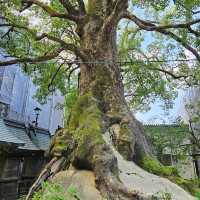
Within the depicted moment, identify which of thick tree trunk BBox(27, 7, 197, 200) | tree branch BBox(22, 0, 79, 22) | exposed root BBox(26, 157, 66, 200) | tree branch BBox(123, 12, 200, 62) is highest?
tree branch BBox(22, 0, 79, 22)

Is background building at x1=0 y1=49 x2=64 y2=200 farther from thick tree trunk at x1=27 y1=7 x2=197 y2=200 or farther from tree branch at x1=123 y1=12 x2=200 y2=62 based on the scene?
tree branch at x1=123 y1=12 x2=200 y2=62

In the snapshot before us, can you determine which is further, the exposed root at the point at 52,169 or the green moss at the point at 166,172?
the green moss at the point at 166,172

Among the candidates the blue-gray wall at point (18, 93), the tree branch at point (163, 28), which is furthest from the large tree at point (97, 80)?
the blue-gray wall at point (18, 93)

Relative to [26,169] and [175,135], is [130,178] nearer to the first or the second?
[26,169]

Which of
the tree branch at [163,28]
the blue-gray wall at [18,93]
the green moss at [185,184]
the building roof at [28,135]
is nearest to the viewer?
the green moss at [185,184]

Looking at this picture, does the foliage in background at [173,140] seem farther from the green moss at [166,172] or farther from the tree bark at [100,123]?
the green moss at [166,172]

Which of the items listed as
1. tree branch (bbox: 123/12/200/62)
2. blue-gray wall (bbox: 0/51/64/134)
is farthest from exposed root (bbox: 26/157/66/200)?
blue-gray wall (bbox: 0/51/64/134)

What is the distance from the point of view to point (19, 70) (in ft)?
61.0

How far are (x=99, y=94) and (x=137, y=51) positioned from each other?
9.42 m

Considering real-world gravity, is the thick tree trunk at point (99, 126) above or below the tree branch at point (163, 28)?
below

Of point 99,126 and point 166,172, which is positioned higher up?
point 99,126

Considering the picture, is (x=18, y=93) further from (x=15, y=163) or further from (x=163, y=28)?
(x=163, y=28)

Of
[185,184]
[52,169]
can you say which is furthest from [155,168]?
[52,169]

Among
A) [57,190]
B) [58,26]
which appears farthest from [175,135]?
[57,190]
